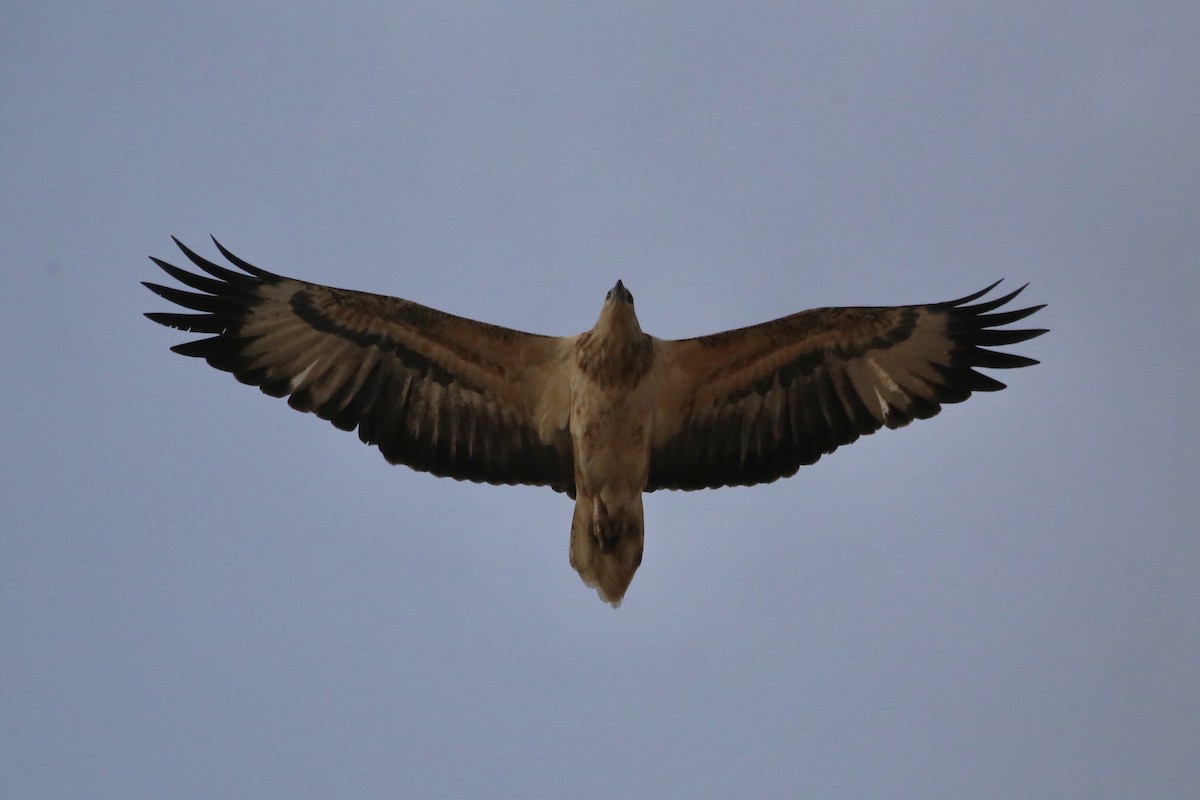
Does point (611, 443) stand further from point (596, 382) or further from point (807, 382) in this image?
point (807, 382)

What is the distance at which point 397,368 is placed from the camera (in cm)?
1138

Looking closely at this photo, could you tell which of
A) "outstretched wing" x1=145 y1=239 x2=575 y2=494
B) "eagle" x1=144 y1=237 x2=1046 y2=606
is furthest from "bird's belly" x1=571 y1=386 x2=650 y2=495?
"outstretched wing" x1=145 y1=239 x2=575 y2=494

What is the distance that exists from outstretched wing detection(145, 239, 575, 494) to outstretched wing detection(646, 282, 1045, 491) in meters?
0.95

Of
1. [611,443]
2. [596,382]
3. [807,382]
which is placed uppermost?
[807,382]

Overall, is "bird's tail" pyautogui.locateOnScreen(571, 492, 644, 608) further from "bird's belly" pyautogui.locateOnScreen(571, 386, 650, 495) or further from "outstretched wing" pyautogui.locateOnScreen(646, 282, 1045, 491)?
"outstretched wing" pyautogui.locateOnScreen(646, 282, 1045, 491)

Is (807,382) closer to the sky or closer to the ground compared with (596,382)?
closer to the sky

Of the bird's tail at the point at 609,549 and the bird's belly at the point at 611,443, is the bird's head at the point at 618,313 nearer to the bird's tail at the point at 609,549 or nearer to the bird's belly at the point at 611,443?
the bird's belly at the point at 611,443

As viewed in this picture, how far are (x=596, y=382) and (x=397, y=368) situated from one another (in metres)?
1.64

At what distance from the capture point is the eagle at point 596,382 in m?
11.0

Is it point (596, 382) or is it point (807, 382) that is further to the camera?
point (807, 382)

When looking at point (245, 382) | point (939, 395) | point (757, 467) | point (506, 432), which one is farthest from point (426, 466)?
point (939, 395)

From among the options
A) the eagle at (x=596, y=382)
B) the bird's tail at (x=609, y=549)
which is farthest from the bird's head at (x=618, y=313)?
the bird's tail at (x=609, y=549)

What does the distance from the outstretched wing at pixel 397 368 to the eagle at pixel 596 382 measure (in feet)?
0.04

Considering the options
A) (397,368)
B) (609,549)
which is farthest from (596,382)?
(397,368)
